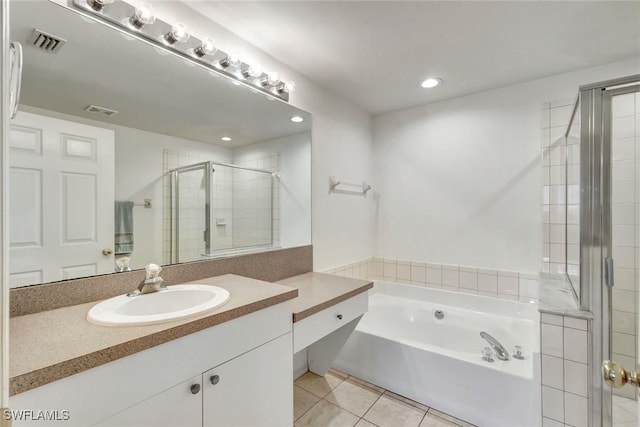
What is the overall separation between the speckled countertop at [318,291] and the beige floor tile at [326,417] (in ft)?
2.55

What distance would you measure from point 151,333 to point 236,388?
0.43 m

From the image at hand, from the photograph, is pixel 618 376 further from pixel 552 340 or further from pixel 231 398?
pixel 231 398

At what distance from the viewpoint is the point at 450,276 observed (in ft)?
8.62

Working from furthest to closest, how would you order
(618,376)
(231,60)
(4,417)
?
1. (231,60)
2. (618,376)
3. (4,417)

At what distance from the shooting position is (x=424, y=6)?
1.45 metres

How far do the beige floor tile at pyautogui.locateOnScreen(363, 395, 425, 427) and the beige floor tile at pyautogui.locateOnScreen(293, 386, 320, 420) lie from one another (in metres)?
0.36

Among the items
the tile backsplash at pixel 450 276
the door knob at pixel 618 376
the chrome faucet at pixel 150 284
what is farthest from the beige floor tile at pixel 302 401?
the door knob at pixel 618 376

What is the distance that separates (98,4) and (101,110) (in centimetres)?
43

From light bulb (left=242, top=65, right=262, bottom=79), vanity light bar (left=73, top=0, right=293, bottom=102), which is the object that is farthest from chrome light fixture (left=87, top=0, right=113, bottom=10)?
light bulb (left=242, top=65, right=262, bottom=79)

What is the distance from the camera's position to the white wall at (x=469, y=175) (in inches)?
89.1

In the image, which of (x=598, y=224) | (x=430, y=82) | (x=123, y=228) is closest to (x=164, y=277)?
(x=123, y=228)

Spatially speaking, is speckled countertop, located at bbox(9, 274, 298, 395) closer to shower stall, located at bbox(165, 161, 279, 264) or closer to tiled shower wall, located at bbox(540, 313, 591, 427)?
shower stall, located at bbox(165, 161, 279, 264)

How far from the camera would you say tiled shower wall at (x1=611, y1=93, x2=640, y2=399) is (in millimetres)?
1173

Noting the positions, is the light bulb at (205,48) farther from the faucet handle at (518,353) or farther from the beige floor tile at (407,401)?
the faucet handle at (518,353)
